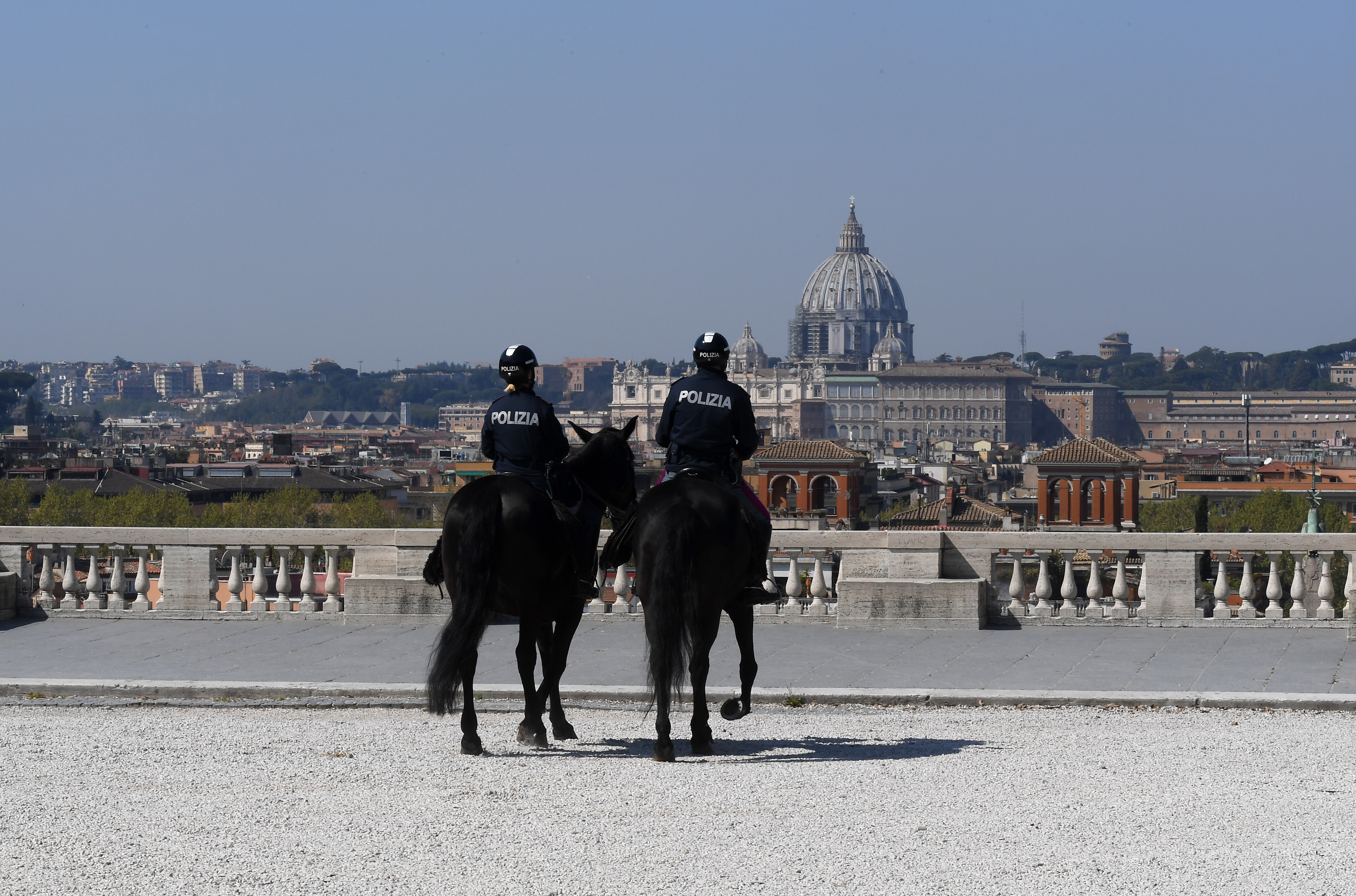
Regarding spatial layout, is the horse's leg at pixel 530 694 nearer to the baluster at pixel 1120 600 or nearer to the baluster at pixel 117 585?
the baluster at pixel 1120 600

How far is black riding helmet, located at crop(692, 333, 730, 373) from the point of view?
7.60 meters

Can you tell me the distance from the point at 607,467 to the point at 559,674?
0.89 metres

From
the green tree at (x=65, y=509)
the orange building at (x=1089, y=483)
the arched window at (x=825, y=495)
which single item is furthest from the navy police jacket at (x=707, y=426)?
the green tree at (x=65, y=509)

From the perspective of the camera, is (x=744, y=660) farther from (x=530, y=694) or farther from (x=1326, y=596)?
(x=1326, y=596)

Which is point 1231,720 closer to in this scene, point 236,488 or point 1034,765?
point 1034,765

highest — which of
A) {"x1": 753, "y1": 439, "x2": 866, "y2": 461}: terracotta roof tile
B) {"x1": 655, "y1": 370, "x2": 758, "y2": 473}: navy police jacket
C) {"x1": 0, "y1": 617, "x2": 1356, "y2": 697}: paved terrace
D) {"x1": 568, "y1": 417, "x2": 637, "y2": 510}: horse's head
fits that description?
{"x1": 655, "y1": 370, "x2": 758, "y2": 473}: navy police jacket

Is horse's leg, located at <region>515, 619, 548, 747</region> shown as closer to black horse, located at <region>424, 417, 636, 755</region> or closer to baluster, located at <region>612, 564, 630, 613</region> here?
black horse, located at <region>424, 417, 636, 755</region>

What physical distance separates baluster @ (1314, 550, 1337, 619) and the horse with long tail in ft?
18.5

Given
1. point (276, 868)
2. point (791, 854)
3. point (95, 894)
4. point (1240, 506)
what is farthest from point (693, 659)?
point (1240, 506)

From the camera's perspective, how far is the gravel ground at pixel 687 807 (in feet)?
16.9

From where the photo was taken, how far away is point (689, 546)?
271 inches

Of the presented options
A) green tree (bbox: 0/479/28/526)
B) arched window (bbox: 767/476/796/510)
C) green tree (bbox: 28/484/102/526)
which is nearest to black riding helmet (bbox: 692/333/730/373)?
arched window (bbox: 767/476/796/510)

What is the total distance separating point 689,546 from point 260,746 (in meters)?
1.93

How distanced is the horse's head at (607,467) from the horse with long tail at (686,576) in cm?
37
